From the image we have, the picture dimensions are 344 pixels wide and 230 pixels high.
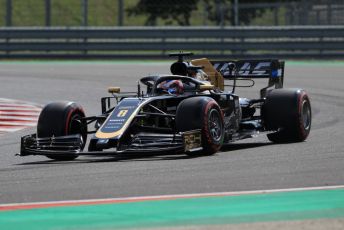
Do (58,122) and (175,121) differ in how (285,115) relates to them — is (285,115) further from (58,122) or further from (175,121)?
(58,122)

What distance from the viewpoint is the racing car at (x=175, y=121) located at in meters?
9.85

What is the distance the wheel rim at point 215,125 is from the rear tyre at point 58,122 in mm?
1423

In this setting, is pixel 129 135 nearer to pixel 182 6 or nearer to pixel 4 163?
pixel 4 163

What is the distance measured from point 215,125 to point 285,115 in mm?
1592

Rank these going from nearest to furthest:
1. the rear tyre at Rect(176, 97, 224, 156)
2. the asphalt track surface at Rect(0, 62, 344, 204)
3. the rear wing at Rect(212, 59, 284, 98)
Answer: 1. the asphalt track surface at Rect(0, 62, 344, 204)
2. the rear tyre at Rect(176, 97, 224, 156)
3. the rear wing at Rect(212, 59, 284, 98)

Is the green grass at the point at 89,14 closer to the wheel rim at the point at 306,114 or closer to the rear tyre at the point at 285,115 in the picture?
the wheel rim at the point at 306,114

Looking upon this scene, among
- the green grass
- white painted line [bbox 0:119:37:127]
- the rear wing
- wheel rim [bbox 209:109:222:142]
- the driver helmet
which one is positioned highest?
the green grass

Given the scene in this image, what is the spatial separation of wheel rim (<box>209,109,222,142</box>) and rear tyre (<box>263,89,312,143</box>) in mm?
1466

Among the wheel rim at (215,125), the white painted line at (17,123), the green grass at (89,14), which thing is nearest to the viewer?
the wheel rim at (215,125)

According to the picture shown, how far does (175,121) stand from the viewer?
33.3 feet

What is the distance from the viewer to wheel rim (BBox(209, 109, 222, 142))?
33.5 feet

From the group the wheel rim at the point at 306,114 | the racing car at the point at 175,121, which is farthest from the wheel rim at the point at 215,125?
the wheel rim at the point at 306,114

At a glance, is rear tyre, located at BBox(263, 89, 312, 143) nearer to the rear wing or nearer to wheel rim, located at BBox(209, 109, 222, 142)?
the rear wing

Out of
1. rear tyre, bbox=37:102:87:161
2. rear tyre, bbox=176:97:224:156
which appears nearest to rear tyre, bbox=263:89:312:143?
rear tyre, bbox=176:97:224:156
